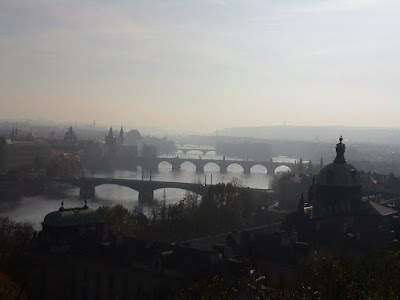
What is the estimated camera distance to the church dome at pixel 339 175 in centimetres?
3978

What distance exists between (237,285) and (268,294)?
6.42 metres

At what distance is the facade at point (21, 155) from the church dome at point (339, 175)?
65964 millimetres

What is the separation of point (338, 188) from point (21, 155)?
80.1 m

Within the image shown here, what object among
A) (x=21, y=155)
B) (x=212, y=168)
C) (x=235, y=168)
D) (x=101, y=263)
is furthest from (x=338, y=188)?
(x=235, y=168)

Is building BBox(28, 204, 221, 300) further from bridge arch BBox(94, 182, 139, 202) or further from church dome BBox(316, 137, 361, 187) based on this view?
bridge arch BBox(94, 182, 139, 202)

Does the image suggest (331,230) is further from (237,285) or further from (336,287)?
(336,287)

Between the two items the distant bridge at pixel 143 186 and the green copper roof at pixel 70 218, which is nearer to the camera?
the green copper roof at pixel 70 218

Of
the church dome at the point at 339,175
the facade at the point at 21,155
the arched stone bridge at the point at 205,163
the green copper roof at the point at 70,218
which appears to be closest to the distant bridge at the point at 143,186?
the facade at the point at 21,155

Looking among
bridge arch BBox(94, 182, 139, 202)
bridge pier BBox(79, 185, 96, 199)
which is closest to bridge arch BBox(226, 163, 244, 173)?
bridge arch BBox(94, 182, 139, 202)

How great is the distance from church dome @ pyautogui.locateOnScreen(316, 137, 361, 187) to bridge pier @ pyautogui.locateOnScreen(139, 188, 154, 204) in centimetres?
3349

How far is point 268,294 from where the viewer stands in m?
13.4

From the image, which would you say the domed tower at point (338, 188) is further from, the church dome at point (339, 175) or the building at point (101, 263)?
the building at point (101, 263)

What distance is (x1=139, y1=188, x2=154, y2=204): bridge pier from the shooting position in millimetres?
71719

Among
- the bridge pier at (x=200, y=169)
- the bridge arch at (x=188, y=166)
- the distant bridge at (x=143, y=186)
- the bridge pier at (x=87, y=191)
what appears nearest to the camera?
the distant bridge at (x=143, y=186)
